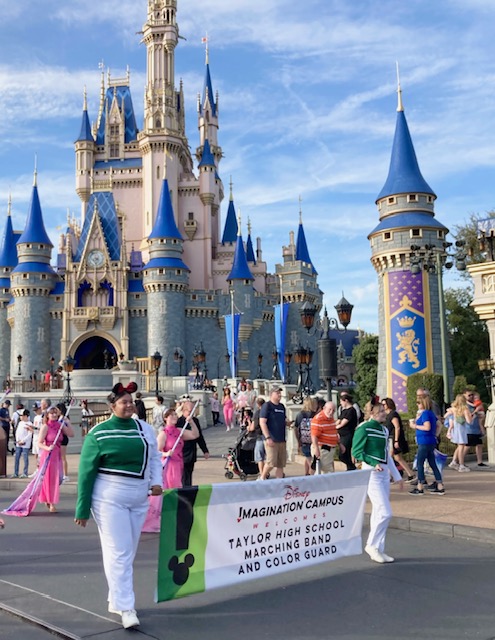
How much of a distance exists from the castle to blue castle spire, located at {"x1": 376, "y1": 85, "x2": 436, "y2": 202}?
1907 cm

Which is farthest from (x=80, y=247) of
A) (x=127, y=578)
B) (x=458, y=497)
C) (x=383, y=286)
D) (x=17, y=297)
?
(x=127, y=578)

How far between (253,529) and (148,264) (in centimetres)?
4775

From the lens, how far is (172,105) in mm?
57906

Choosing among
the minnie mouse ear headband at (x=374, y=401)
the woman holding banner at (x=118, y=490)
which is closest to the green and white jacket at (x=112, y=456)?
the woman holding banner at (x=118, y=490)

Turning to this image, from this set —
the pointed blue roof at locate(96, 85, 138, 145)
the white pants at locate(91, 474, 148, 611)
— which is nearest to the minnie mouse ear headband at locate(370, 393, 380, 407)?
the white pants at locate(91, 474, 148, 611)

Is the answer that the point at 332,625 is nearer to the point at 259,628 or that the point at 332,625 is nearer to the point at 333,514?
the point at 259,628

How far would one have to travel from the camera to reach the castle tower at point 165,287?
51.2 m

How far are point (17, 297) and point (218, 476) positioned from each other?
44.4m

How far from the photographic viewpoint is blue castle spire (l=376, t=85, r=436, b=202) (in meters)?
28.7

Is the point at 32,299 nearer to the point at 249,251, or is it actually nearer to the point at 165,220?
the point at 165,220

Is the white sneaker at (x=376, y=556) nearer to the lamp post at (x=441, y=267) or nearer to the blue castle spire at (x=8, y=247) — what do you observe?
the lamp post at (x=441, y=267)

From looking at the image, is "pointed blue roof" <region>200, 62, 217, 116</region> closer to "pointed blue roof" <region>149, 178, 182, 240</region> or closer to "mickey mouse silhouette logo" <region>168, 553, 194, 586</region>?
"pointed blue roof" <region>149, 178, 182, 240</region>

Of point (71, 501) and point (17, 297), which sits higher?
point (17, 297)

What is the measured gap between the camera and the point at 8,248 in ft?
200
